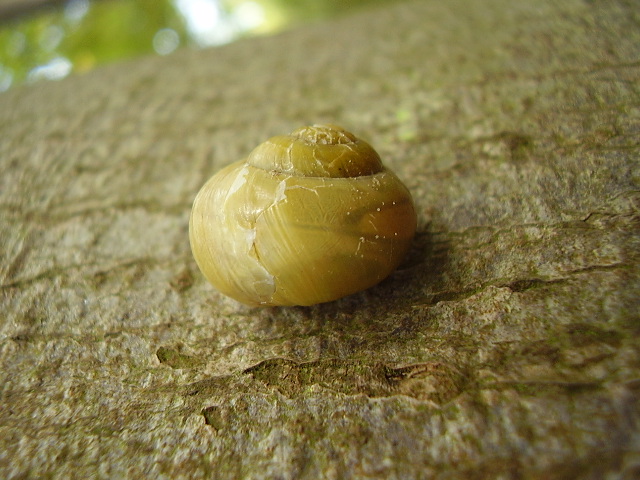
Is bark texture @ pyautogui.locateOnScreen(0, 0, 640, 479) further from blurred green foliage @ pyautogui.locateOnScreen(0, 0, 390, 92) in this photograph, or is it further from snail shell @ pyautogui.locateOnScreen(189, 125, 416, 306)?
blurred green foliage @ pyautogui.locateOnScreen(0, 0, 390, 92)

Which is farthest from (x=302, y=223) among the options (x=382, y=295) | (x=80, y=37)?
(x=80, y=37)

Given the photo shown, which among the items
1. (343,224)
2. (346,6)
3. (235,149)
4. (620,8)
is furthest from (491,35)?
(346,6)

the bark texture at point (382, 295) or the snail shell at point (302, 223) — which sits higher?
the snail shell at point (302, 223)

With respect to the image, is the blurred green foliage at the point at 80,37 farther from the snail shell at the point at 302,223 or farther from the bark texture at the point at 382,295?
the snail shell at the point at 302,223

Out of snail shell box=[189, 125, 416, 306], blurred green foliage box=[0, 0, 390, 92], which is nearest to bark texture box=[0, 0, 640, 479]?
snail shell box=[189, 125, 416, 306]

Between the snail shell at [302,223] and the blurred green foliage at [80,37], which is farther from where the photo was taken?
the blurred green foliage at [80,37]

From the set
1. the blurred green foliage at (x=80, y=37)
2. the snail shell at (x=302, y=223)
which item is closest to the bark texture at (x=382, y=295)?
the snail shell at (x=302, y=223)
